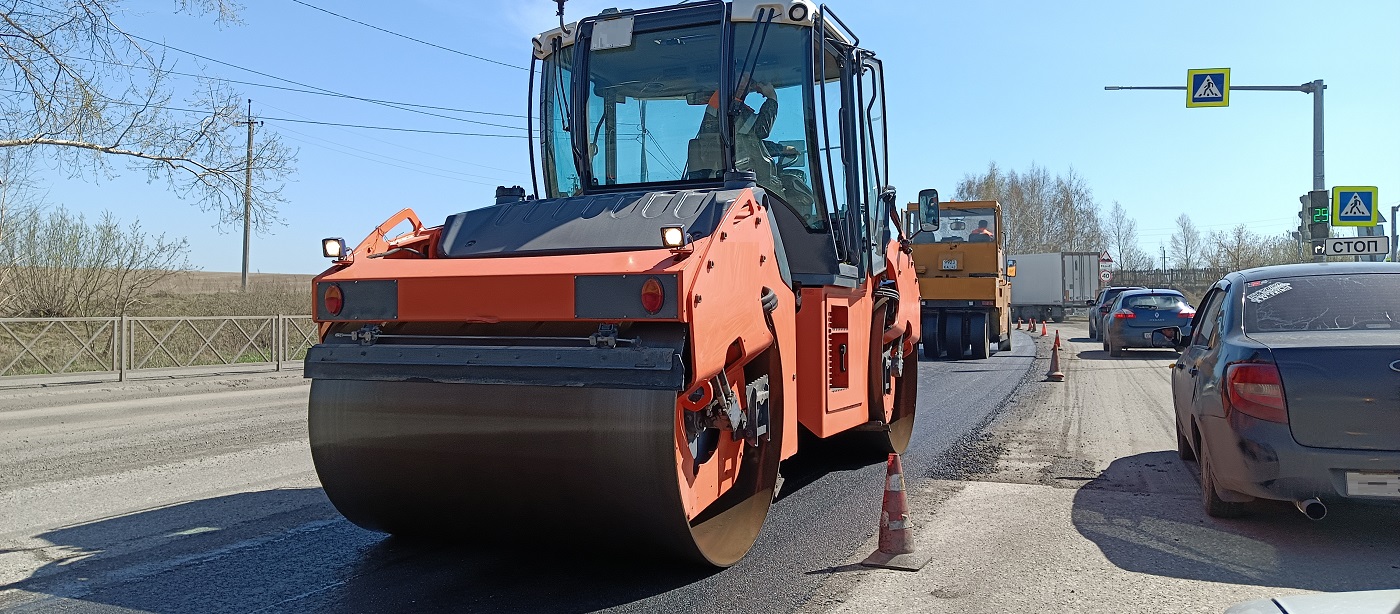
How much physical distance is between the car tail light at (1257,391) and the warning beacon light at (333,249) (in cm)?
467

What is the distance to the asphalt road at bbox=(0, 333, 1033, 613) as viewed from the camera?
4.41 metres

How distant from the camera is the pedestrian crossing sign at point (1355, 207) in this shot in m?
16.9

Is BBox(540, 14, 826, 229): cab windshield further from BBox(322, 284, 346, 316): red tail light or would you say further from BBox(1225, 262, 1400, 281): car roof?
BBox(1225, 262, 1400, 281): car roof

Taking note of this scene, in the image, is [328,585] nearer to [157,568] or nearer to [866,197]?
[157,568]

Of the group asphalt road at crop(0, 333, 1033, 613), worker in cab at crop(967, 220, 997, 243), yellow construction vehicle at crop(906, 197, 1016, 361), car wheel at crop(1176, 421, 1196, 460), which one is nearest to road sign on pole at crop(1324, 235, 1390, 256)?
yellow construction vehicle at crop(906, 197, 1016, 361)

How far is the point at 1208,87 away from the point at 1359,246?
12.3 feet

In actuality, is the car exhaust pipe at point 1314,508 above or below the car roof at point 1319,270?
below

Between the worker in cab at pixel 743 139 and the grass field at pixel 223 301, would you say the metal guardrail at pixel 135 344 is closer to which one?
the grass field at pixel 223 301

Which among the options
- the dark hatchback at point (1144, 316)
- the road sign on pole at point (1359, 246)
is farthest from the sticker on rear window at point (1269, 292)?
the dark hatchback at point (1144, 316)

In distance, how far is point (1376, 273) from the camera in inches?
241

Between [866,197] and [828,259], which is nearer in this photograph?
[828,259]

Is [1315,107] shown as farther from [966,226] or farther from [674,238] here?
[674,238]

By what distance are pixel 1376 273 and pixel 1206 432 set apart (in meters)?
1.55

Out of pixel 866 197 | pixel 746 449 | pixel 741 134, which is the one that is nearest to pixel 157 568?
pixel 746 449
